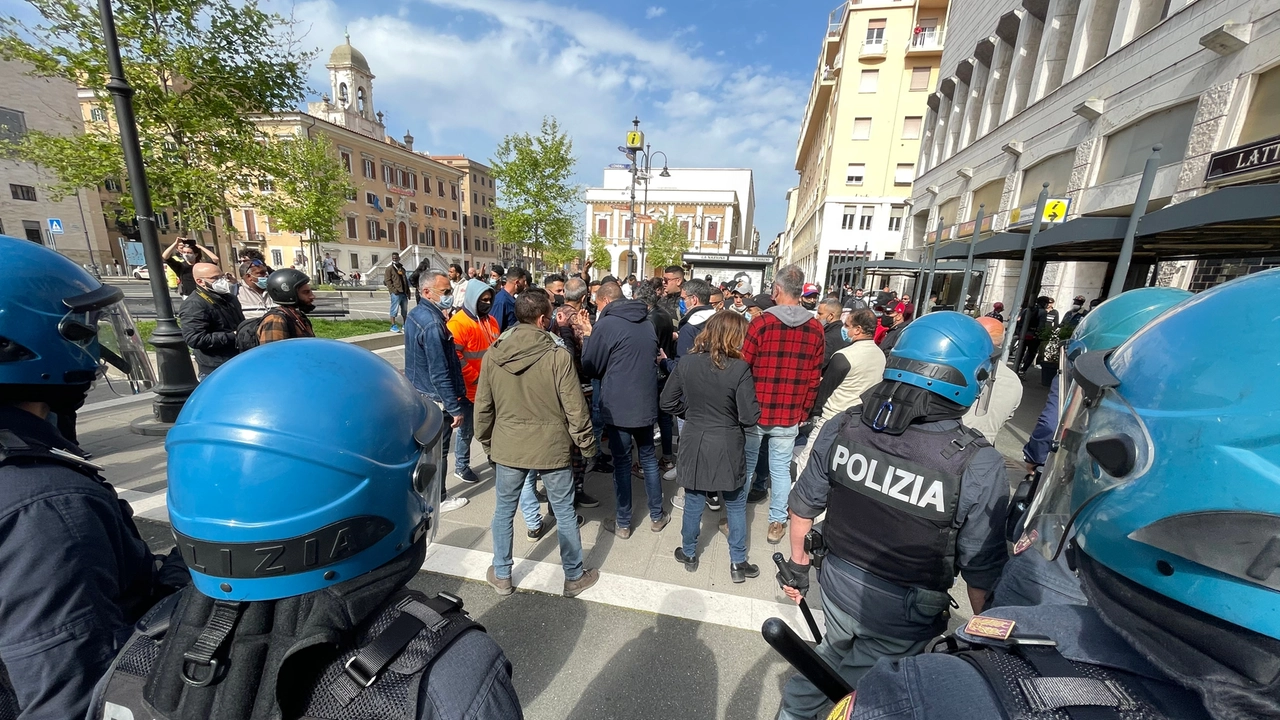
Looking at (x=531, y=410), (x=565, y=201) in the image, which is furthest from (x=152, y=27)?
(x=565, y=201)

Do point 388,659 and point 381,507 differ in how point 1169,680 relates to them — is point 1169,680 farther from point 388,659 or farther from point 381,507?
point 381,507

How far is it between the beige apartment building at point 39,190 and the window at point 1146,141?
43322mm

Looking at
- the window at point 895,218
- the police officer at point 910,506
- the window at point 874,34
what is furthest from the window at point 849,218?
the police officer at point 910,506

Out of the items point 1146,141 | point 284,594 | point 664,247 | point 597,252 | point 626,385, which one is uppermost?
point 1146,141

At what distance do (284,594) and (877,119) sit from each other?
3712 cm

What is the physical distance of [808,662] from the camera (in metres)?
1.09

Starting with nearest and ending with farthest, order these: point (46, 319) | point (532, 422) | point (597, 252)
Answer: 1. point (46, 319)
2. point (532, 422)
3. point (597, 252)

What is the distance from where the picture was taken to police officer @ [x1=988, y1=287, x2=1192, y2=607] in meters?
1.48

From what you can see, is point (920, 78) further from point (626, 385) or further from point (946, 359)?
point (946, 359)

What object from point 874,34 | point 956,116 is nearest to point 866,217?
point 956,116

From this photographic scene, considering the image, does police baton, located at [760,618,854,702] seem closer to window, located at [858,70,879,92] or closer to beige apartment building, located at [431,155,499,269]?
window, located at [858,70,879,92]

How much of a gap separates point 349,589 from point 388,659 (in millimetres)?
158

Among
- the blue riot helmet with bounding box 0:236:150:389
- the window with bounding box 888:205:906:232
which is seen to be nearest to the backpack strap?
the blue riot helmet with bounding box 0:236:150:389

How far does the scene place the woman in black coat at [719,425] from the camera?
311 centimetres
